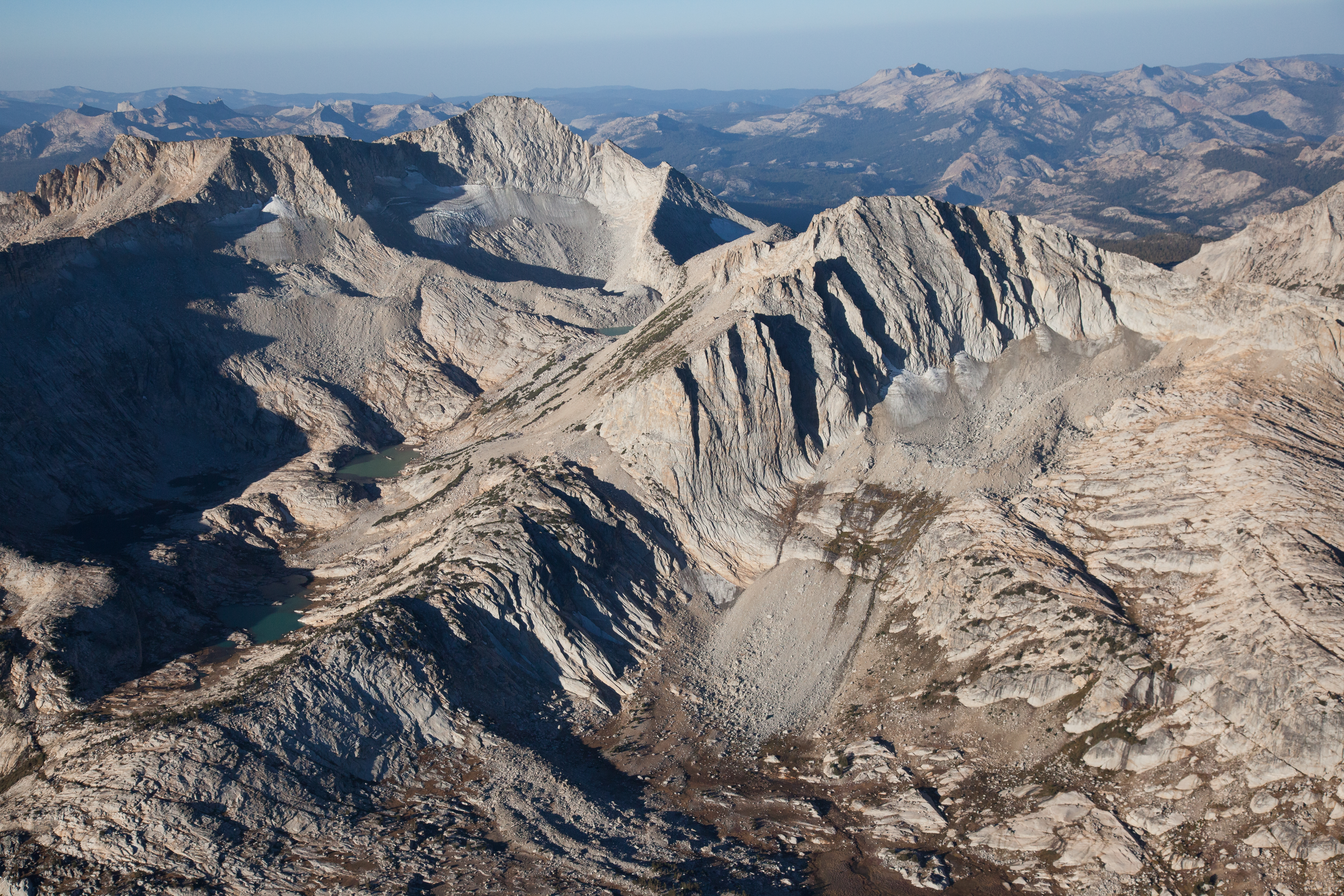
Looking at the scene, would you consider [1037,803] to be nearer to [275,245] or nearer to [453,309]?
[453,309]

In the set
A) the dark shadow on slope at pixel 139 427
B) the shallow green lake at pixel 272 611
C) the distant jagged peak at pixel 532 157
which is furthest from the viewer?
the distant jagged peak at pixel 532 157

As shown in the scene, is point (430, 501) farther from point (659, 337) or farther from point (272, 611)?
point (659, 337)

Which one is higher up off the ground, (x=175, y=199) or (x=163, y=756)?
(x=175, y=199)

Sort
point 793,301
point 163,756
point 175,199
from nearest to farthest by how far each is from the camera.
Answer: point 163,756 → point 793,301 → point 175,199

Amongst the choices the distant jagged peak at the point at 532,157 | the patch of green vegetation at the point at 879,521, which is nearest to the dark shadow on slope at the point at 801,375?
the patch of green vegetation at the point at 879,521

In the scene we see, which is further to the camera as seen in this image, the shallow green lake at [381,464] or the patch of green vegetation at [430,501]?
the shallow green lake at [381,464]

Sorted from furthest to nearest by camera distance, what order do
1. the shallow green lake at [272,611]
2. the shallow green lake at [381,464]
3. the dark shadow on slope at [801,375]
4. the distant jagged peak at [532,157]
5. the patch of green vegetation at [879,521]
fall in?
the distant jagged peak at [532,157] → the shallow green lake at [381,464] → the dark shadow on slope at [801,375] → the shallow green lake at [272,611] → the patch of green vegetation at [879,521]

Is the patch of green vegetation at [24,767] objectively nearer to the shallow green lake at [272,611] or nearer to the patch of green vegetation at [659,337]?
the shallow green lake at [272,611]

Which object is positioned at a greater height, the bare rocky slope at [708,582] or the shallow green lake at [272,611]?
the bare rocky slope at [708,582]

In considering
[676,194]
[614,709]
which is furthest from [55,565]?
[676,194]
